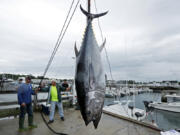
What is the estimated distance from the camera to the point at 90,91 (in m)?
1.25

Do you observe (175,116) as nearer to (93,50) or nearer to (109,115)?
(109,115)

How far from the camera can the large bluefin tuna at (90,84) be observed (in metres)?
1.24

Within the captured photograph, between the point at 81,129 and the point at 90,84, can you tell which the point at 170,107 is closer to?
the point at 81,129

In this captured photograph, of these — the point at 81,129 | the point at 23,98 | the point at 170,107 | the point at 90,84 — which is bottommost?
the point at 170,107

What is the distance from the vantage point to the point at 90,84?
1265 millimetres

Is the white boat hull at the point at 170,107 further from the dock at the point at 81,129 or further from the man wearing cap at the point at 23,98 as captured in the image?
the man wearing cap at the point at 23,98

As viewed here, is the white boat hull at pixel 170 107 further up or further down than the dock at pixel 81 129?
further down

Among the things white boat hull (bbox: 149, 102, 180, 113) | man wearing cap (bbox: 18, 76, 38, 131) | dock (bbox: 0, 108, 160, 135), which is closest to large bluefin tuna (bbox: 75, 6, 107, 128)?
dock (bbox: 0, 108, 160, 135)

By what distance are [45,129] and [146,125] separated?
2.94 metres

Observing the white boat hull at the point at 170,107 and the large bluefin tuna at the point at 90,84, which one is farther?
the white boat hull at the point at 170,107

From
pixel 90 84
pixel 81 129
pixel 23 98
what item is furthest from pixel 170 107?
pixel 90 84

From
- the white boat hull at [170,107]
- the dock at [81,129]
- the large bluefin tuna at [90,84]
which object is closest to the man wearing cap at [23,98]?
the dock at [81,129]

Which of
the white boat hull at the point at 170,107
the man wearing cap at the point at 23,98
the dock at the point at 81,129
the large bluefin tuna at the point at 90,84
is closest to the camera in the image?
the large bluefin tuna at the point at 90,84

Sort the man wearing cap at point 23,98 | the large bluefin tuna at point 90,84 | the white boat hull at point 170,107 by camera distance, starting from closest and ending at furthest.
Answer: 1. the large bluefin tuna at point 90,84
2. the man wearing cap at point 23,98
3. the white boat hull at point 170,107
